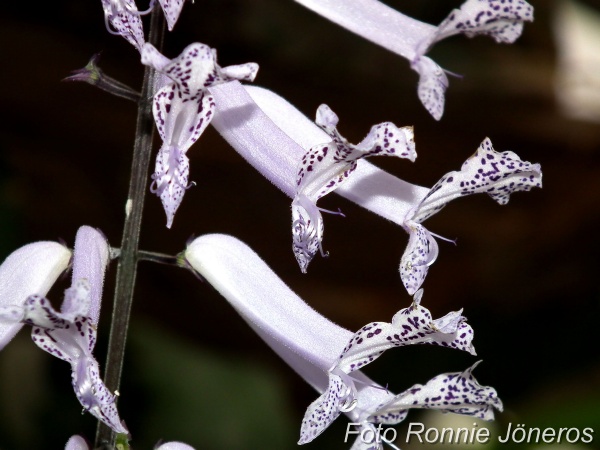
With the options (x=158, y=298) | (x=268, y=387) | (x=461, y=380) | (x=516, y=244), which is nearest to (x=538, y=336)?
(x=516, y=244)

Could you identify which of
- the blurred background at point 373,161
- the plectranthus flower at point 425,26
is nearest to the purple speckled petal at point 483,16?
the plectranthus flower at point 425,26

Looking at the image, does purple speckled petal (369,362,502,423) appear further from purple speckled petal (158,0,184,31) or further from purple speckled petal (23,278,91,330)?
purple speckled petal (158,0,184,31)

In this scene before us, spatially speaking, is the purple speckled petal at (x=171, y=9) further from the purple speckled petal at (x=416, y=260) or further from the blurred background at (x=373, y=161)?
the blurred background at (x=373, y=161)

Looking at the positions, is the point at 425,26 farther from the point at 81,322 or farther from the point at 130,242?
the point at 81,322

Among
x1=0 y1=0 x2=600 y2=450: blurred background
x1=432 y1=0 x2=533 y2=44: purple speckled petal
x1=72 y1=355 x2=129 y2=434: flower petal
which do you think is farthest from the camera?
x1=0 y1=0 x2=600 y2=450: blurred background

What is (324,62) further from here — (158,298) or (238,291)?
(238,291)

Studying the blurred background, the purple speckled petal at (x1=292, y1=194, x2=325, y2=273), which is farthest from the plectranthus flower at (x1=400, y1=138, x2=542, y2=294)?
the blurred background

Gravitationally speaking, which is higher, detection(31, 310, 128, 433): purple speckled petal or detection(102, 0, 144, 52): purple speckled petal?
detection(102, 0, 144, 52): purple speckled petal
